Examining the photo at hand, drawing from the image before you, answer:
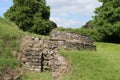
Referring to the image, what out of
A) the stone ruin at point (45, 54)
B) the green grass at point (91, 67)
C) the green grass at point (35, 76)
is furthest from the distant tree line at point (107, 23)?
the green grass at point (35, 76)

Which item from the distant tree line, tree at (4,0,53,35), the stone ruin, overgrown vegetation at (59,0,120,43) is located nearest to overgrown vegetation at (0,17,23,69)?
the stone ruin

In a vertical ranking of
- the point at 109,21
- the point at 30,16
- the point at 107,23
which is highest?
the point at 30,16

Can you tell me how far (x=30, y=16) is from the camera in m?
43.8

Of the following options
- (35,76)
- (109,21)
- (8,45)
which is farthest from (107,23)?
(35,76)

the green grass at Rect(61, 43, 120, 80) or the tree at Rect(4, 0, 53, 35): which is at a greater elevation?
the tree at Rect(4, 0, 53, 35)

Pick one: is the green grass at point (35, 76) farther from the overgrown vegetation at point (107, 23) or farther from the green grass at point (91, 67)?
the overgrown vegetation at point (107, 23)

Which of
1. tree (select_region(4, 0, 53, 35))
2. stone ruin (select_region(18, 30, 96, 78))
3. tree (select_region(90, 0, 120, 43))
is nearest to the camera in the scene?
stone ruin (select_region(18, 30, 96, 78))

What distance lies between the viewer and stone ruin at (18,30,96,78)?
1694 cm

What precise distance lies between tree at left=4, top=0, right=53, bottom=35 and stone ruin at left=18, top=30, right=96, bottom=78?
24.0m

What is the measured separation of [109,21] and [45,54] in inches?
1068

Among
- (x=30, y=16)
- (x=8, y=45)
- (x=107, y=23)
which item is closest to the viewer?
(x=8, y=45)

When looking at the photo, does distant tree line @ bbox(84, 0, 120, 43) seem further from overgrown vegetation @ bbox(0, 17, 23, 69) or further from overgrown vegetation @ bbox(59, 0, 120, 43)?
overgrown vegetation @ bbox(0, 17, 23, 69)

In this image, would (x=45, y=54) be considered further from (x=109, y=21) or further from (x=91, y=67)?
(x=109, y=21)

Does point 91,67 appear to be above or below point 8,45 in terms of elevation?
below
